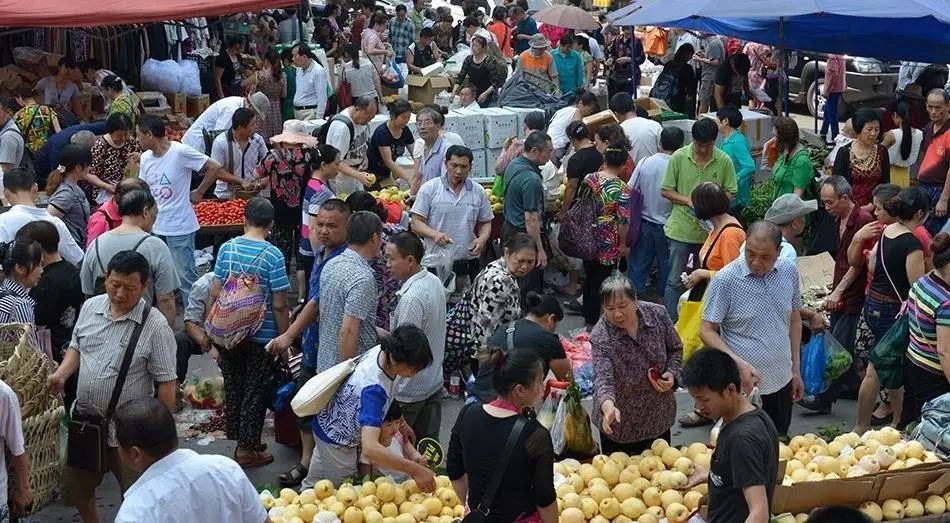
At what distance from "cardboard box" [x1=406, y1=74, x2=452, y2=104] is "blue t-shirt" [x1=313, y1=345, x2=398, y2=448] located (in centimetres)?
1315

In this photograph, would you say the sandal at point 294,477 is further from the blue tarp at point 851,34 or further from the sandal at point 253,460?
the blue tarp at point 851,34

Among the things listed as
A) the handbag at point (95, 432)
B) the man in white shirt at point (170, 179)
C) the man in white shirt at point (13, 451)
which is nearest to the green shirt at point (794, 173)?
the man in white shirt at point (170, 179)

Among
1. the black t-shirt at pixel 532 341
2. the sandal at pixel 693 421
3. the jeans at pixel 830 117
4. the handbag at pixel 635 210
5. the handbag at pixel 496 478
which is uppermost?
the handbag at pixel 496 478

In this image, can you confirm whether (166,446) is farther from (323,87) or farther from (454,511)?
(323,87)

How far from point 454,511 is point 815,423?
362cm

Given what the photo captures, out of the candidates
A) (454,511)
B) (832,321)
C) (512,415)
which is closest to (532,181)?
(832,321)

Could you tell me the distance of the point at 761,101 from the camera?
62.0ft

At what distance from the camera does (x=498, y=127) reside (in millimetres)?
13086

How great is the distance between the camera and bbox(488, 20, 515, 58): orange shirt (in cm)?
2239

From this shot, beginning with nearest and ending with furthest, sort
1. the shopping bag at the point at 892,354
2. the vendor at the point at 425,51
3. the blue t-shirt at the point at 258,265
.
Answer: the blue t-shirt at the point at 258,265
the shopping bag at the point at 892,354
the vendor at the point at 425,51

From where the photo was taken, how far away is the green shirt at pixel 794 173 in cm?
1076

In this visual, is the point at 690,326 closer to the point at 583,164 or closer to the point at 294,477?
the point at 294,477

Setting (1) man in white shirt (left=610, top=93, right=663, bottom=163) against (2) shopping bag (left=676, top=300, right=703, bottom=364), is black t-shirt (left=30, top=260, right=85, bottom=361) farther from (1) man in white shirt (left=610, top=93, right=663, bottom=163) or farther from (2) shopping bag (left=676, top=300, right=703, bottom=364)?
(1) man in white shirt (left=610, top=93, right=663, bottom=163)

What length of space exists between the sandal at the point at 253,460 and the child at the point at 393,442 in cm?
150
